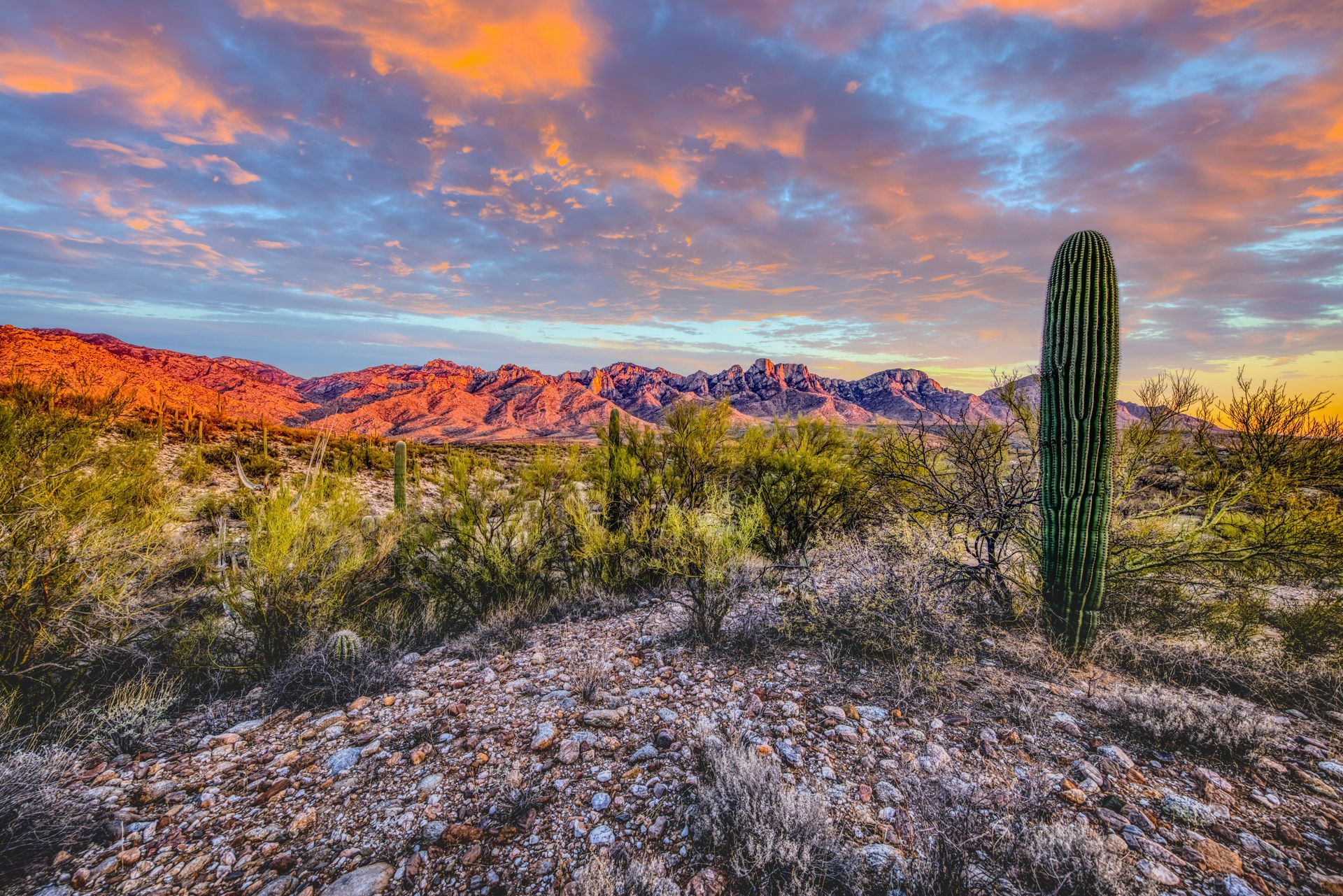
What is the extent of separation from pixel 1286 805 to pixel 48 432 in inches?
402

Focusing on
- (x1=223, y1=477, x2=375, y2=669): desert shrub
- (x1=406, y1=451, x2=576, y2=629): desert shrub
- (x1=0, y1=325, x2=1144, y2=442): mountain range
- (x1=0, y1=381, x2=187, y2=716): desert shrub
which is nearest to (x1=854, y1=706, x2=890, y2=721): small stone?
(x1=406, y1=451, x2=576, y2=629): desert shrub

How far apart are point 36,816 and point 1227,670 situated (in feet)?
25.5

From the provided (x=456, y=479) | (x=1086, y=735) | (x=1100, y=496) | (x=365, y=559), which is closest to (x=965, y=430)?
(x=1100, y=496)

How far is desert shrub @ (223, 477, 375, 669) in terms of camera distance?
4582 mm

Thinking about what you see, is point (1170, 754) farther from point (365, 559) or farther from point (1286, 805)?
point (365, 559)

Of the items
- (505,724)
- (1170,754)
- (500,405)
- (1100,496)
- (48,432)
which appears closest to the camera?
(1170,754)

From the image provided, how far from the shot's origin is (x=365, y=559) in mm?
6035

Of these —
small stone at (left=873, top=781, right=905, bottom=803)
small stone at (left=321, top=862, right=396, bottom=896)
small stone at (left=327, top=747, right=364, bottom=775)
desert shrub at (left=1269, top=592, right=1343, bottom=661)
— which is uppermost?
desert shrub at (left=1269, top=592, right=1343, bottom=661)

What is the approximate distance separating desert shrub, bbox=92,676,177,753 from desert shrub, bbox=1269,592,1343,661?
8.80 metres

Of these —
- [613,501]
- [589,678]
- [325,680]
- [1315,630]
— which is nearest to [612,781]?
[589,678]

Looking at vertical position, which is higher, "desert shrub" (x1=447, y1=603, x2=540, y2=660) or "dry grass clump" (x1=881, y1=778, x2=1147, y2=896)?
"dry grass clump" (x1=881, y1=778, x2=1147, y2=896)

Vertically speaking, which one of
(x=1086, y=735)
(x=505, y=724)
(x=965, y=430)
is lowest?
(x=505, y=724)

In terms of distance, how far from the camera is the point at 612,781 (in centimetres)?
302

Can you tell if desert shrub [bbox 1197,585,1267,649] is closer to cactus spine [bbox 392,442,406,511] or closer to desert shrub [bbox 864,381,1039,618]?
desert shrub [bbox 864,381,1039,618]
